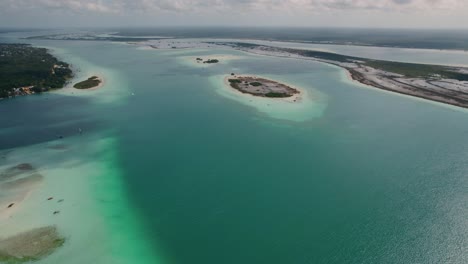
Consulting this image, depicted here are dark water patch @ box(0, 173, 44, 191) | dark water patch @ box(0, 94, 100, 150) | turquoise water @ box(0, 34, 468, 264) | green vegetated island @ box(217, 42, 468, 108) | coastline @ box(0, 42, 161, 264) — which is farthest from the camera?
green vegetated island @ box(217, 42, 468, 108)

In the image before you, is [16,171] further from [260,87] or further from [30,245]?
[260,87]

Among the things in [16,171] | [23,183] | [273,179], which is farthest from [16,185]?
[273,179]

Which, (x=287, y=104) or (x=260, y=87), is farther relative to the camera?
(x=260, y=87)

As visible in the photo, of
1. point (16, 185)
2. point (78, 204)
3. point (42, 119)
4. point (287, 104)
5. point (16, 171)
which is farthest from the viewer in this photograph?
point (287, 104)

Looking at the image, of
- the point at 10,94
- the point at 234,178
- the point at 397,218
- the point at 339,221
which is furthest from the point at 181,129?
the point at 10,94

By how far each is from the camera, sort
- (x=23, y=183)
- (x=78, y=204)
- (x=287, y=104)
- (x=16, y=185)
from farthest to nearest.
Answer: (x=287, y=104), (x=23, y=183), (x=16, y=185), (x=78, y=204)

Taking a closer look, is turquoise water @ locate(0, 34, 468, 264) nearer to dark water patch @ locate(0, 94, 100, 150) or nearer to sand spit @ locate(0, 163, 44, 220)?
dark water patch @ locate(0, 94, 100, 150)

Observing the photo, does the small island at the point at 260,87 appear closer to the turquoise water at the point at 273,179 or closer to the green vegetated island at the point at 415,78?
the turquoise water at the point at 273,179

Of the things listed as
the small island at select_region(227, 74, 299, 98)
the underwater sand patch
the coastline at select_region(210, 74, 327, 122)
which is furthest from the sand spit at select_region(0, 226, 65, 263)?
the small island at select_region(227, 74, 299, 98)
